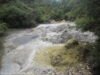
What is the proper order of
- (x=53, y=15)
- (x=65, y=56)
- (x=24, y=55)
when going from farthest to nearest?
(x=53, y=15), (x=24, y=55), (x=65, y=56)

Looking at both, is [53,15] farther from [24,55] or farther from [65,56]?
[65,56]

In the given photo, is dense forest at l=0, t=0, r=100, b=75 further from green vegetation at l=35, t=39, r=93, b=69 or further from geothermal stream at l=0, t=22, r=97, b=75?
geothermal stream at l=0, t=22, r=97, b=75

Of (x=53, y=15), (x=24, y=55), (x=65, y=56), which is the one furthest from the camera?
(x=53, y=15)

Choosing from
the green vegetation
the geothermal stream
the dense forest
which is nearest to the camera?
the dense forest

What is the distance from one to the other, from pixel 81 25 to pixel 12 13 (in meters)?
12.6

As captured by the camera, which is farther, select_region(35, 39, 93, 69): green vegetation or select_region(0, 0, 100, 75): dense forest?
select_region(35, 39, 93, 69): green vegetation

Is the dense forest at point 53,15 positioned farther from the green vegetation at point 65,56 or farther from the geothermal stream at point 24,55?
the geothermal stream at point 24,55

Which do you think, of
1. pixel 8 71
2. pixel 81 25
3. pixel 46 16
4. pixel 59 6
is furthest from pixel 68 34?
pixel 59 6

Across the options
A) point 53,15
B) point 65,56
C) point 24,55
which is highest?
point 65,56

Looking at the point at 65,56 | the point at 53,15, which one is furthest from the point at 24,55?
the point at 53,15

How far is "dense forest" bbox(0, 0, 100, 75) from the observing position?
6544 millimetres

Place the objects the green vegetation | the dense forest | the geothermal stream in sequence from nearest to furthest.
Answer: the dense forest
the geothermal stream
the green vegetation

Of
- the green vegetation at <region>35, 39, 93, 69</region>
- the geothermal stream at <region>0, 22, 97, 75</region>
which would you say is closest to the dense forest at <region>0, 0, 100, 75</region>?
Result: the green vegetation at <region>35, 39, 93, 69</region>

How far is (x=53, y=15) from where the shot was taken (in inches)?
1048
